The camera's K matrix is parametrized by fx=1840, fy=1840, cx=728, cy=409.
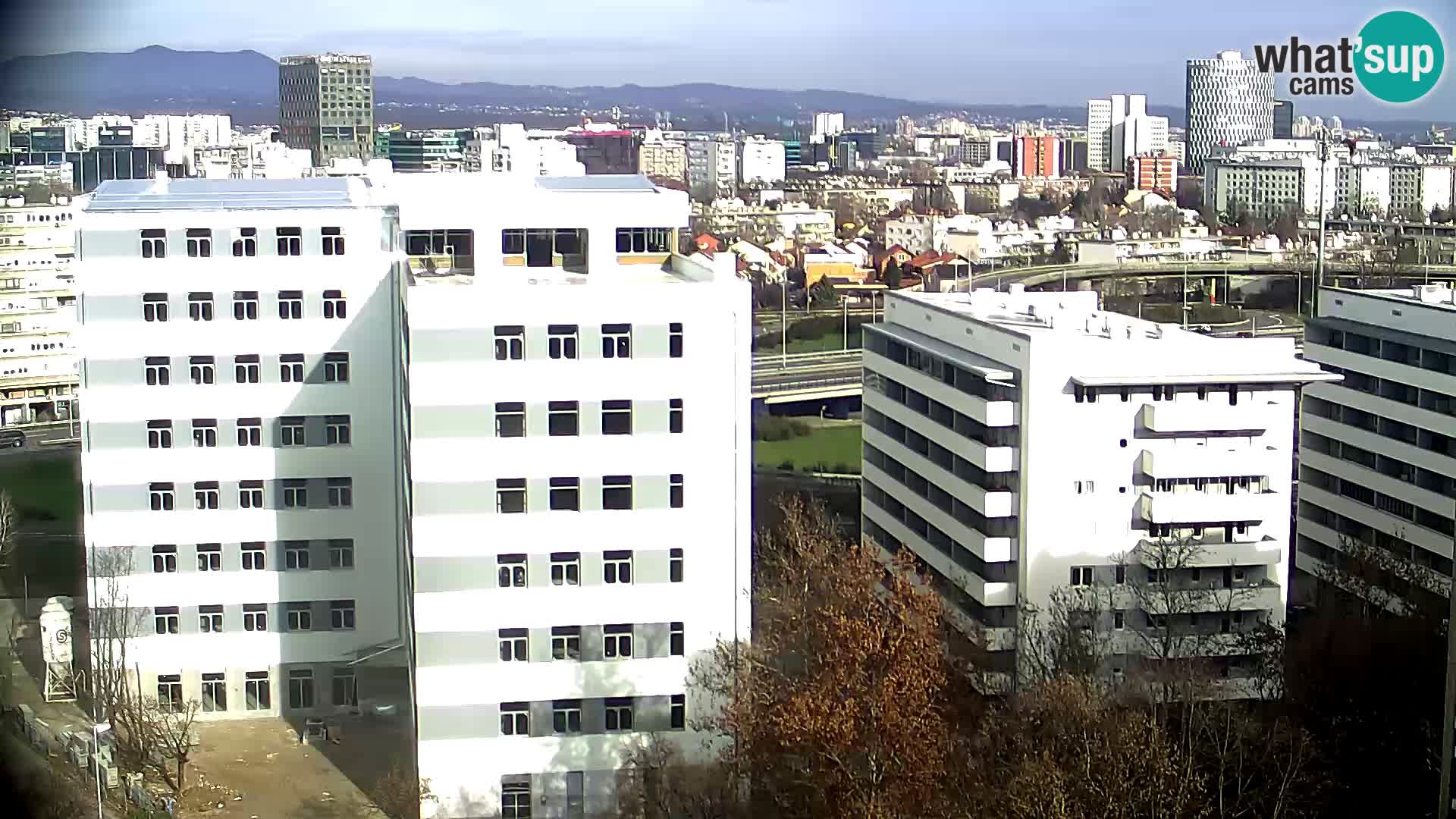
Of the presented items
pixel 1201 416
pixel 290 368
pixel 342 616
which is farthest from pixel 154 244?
pixel 1201 416

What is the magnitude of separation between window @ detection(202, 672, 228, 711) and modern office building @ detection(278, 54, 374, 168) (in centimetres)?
2033

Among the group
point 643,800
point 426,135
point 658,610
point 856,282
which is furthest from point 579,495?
point 426,135

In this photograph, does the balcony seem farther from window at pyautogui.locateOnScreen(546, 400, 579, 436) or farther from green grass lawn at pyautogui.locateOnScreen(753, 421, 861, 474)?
green grass lawn at pyautogui.locateOnScreen(753, 421, 861, 474)

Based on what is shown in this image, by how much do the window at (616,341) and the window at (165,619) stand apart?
1.81 m

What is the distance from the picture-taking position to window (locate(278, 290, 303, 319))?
519 cm

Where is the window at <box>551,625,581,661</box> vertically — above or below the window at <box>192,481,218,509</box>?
below

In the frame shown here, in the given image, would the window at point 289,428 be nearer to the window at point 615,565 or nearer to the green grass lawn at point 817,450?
the window at point 615,565

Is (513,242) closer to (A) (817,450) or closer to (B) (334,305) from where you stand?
(B) (334,305)

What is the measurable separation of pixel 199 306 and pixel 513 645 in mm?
1632

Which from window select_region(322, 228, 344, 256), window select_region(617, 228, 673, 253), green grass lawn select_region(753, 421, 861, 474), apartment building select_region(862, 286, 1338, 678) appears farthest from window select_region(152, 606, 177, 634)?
green grass lawn select_region(753, 421, 861, 474)

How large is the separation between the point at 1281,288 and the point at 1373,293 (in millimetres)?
11161

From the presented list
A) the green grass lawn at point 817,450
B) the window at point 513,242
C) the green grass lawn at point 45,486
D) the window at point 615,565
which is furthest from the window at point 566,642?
the green grass lawn at point 817,450

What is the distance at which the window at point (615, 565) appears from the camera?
13.7 ft

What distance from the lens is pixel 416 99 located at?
27.6 metres
